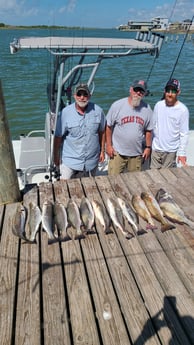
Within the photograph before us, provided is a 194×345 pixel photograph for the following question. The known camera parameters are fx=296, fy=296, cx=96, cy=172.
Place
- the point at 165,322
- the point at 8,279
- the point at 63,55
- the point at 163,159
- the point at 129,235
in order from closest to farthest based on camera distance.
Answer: the point at 165,322 < the point at 8,279 < the point at 129,235 < the point at 63,55 < the point at 163,159

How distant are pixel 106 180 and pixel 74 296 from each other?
170cm

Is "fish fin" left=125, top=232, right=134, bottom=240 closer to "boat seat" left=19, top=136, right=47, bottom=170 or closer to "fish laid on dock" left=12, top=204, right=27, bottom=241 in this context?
"fish laid on dock" left=12, top=204, right=27, bottom=241

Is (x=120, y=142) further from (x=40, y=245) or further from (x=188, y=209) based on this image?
(x=40, y=245)

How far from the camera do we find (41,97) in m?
13.0

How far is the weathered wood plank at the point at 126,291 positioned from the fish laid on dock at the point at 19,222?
0.68 m

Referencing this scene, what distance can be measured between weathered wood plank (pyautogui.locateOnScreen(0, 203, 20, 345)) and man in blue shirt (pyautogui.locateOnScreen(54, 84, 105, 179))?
1.15 metres

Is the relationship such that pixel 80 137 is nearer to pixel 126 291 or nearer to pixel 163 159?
pixel 163 159

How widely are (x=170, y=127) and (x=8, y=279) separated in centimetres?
279

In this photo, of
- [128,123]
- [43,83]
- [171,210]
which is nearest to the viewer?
[171,210]

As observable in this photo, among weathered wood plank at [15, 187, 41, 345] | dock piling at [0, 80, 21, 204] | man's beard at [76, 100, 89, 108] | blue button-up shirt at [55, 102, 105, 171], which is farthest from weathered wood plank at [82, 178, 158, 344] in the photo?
man's beard at [76, 100, 89, 108]

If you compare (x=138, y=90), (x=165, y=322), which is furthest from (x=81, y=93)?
(x=165, y=322)

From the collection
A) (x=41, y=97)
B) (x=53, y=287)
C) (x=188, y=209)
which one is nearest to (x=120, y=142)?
(x=188, y=209)

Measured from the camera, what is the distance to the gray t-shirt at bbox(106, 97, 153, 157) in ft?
12.4

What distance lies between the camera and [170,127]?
3.96 meters
